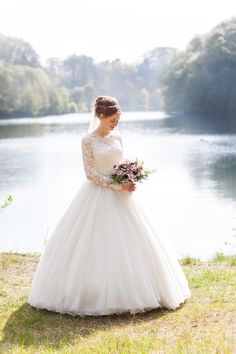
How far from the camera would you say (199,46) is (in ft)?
201

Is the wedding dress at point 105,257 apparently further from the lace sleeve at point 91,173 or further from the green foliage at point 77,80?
the green foliage at point 77,80

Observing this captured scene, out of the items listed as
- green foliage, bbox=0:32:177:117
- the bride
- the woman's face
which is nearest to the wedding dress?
the bride

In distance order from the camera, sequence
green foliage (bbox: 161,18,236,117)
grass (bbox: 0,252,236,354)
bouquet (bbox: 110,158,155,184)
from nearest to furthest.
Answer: grass (bbox: 0,252,236,354) → bouquet (bbox: 110,158,155,184) → green foliage (bbox: 161,18,236,117)

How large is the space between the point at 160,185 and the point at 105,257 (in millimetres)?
15637

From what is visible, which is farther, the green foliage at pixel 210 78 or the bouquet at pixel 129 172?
the green foliage at pixel 210 78

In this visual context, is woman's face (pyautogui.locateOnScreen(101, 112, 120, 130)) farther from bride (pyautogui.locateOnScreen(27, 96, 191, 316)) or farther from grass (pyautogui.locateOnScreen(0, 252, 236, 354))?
grass (pyautogui.locateOnScreen(0, 252, 236, 354))

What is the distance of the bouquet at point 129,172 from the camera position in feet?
16.6

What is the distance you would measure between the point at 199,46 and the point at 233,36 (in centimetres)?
1047

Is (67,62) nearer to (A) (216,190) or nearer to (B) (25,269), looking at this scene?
(A) (216,190)

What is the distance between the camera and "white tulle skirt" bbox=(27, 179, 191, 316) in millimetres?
4836

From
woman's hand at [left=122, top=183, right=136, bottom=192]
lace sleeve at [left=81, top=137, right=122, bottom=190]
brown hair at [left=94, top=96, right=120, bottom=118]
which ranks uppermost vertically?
brown hair at [left=94, top=96, right=120, bottom=118]

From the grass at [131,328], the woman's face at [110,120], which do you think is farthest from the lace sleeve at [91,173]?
the grass at [131,328]

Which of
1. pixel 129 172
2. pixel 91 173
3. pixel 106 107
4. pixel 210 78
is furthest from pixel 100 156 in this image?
pixel 210 78

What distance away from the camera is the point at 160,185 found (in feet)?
67.1
